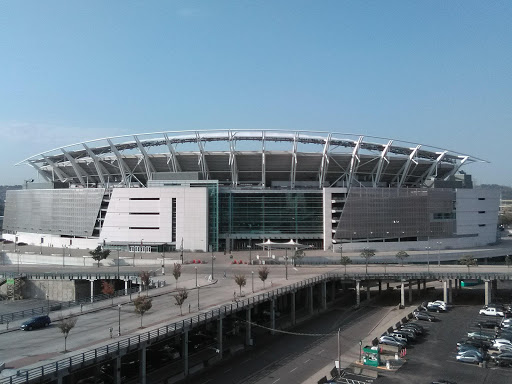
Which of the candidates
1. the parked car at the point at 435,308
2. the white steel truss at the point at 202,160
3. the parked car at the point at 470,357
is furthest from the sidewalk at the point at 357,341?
the white steel truss at the point at 202,160

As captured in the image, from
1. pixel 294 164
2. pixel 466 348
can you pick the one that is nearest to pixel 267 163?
pixel 294 164

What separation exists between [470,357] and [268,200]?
56.5 metres

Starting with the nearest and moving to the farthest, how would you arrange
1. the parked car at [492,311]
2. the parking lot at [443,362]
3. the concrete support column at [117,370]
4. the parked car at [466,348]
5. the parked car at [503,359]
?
the concrete support column at [117,370], the parking lot at [443,362], the parked car at [503,359], the parked car at [466,348], the parked car at [492,311]

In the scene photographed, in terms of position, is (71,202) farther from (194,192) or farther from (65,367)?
(65,367)

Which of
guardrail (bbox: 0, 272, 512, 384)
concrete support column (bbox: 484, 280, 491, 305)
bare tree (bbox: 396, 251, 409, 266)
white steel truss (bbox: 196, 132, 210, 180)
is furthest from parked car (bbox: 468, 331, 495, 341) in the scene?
white steel truss (bbox: 196, 132, 210, 180)

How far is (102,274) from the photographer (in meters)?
54.5

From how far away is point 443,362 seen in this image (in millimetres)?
30250

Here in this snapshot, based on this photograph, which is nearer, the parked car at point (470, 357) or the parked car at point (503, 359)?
the parked car at point (503, 359)

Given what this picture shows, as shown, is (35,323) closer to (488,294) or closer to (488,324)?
(488,324)

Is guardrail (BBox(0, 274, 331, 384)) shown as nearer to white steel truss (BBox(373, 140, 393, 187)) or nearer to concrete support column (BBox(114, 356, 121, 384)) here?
concrete support column (BBox(114, 356, 121, 384))

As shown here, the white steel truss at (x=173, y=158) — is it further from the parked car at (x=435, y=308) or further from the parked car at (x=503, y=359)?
the parked car at (x=503, y=359)

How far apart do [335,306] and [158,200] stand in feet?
135

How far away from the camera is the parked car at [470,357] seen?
2983 cm

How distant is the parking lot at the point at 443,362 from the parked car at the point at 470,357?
307 millimetres
